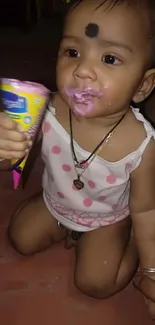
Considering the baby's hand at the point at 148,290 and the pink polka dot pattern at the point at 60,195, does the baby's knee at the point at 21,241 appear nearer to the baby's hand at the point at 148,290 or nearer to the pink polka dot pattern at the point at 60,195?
the pink polka dot pattern at the point at 60,195

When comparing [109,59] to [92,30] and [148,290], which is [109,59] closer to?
[92,30]

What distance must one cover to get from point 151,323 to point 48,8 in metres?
1.36

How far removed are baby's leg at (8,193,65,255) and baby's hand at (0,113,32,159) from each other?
0.32 metres

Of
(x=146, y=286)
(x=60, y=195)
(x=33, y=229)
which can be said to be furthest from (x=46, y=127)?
(x=146, y=286)

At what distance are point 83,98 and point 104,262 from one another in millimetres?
365

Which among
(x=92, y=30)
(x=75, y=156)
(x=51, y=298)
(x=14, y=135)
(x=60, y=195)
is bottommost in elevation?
(x=51, y=298)

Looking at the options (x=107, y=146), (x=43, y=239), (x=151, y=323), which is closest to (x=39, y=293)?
(x=43, y=239)

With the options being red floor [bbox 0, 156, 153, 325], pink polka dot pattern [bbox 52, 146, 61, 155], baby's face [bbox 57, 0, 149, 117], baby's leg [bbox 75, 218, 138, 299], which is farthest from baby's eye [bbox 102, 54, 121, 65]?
red floor [bbox 0, 156, 153, 325]

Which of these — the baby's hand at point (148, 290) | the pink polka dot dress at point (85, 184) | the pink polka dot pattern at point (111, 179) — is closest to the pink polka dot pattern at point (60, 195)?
the pink polka dot dress at point (85, 184)

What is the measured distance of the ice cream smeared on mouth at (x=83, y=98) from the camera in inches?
34.9

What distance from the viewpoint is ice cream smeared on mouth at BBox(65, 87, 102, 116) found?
886mm

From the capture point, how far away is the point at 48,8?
2.08m

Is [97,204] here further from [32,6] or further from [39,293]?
[32,6]

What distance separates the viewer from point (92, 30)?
0.87 meters
